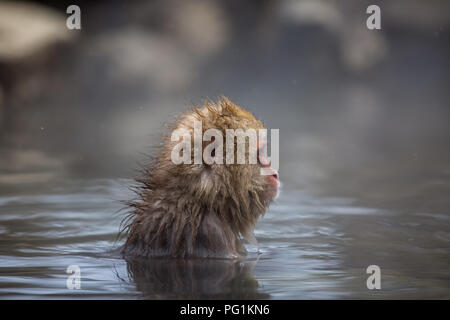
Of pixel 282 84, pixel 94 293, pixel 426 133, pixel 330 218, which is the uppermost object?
pixel 282 84

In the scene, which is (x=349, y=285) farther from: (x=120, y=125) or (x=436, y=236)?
(x=120, y=125)

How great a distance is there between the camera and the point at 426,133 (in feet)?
41.3

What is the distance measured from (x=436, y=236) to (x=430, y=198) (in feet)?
5.13

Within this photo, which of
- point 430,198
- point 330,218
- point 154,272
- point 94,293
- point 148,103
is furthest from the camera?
point 148,103

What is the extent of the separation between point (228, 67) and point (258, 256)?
10.3 m

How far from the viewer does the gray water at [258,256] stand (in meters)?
4.57

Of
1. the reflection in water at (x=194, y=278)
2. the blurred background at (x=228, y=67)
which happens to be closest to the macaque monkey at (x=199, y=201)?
the reflection in water at (x=194, y=278)

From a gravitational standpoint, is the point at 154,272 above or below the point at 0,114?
below

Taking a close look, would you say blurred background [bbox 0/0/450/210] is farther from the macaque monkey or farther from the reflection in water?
the reflection in water

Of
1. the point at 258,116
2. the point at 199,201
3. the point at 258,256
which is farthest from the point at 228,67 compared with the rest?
the point at 199,201

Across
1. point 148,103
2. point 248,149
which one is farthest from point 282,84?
point 248,149

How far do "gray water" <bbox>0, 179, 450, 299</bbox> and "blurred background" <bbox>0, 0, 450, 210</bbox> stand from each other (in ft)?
16.3

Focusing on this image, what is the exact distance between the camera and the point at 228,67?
15.6 metres

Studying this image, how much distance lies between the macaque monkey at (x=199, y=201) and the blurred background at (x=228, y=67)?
7.25 meters
